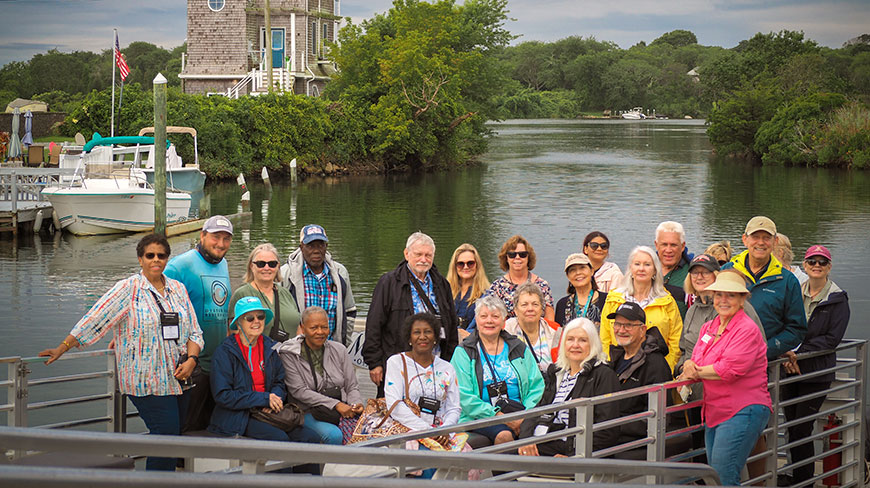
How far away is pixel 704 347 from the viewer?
5.71m

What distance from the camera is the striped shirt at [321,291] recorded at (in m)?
7.10

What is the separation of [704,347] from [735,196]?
37.4 metres

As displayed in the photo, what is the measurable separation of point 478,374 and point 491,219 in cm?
2798

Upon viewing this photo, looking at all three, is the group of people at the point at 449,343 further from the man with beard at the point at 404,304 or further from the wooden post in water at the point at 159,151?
the wooden post in water at the point at 159,151

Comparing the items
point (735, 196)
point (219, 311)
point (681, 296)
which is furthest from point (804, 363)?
point (735, 196)

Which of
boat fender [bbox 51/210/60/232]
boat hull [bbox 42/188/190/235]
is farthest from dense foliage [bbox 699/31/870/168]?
→ boat fender [bbox 51/210/60/232]

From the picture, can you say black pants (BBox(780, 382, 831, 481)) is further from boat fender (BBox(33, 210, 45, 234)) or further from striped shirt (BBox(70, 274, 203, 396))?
boat fender (BBox(33, 210, 45, 234))

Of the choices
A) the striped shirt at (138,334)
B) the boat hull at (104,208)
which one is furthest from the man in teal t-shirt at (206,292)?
the boat hull at (104,208)

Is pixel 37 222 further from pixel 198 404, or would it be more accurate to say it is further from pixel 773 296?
pixel 773 296

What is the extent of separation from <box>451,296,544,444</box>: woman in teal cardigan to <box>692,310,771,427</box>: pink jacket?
40.1 inches

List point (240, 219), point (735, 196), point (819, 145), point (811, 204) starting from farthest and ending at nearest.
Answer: point (819, 145), point (735, 196), point (811, 204), point (240, 219)

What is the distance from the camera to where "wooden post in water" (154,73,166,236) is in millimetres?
24875

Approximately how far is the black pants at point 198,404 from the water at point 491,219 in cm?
993

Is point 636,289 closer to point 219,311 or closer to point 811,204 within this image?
point 219,311
